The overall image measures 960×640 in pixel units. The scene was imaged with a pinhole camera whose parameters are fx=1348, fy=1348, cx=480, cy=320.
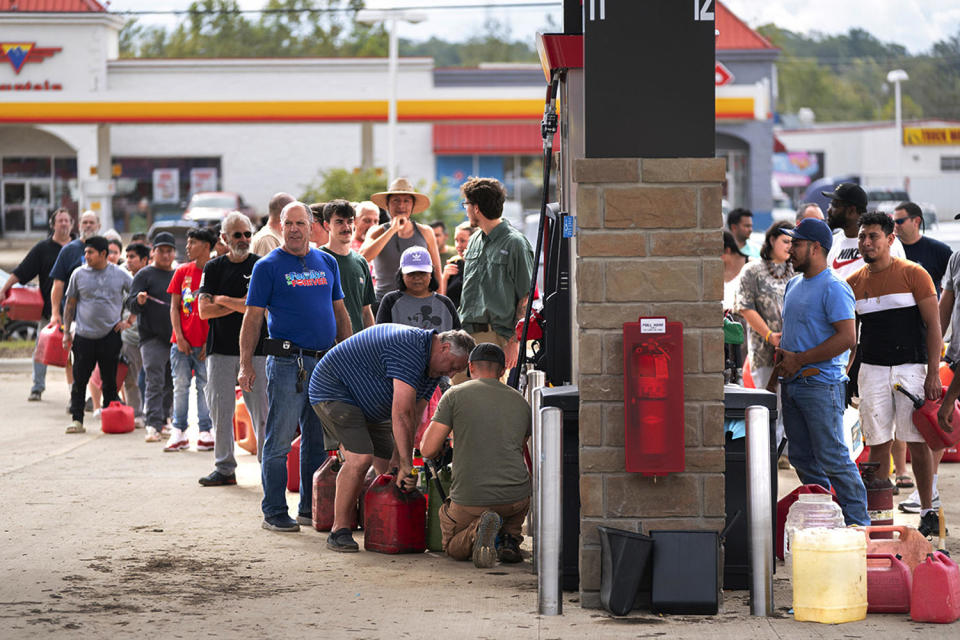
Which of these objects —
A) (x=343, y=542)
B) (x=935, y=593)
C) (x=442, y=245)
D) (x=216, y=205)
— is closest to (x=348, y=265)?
(x=343, y=542)

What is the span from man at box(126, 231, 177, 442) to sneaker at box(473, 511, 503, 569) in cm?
598

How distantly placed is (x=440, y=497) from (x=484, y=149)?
38877 mm

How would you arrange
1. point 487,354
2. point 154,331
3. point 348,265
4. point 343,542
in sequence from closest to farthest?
point 487,354 < point 343,542 < point 348,265 < point 154,331

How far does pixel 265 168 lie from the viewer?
49.2 metres

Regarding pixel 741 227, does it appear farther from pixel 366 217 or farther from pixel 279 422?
pixel 279 422

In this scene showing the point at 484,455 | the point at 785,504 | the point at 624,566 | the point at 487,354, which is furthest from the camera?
the point at 487,354

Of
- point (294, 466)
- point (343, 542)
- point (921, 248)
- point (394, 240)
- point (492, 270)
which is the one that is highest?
point (394, 240)

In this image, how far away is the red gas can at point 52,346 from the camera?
14.8 meters

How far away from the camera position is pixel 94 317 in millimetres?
13312

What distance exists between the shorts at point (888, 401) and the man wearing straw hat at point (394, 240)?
143 inches

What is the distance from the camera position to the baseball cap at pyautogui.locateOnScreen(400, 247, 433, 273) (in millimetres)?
9406

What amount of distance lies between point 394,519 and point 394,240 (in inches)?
147

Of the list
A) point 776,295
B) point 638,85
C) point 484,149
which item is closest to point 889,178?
point 484,149

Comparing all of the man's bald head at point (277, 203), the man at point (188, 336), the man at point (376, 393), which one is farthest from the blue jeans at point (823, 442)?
the man at point (188, 336)
